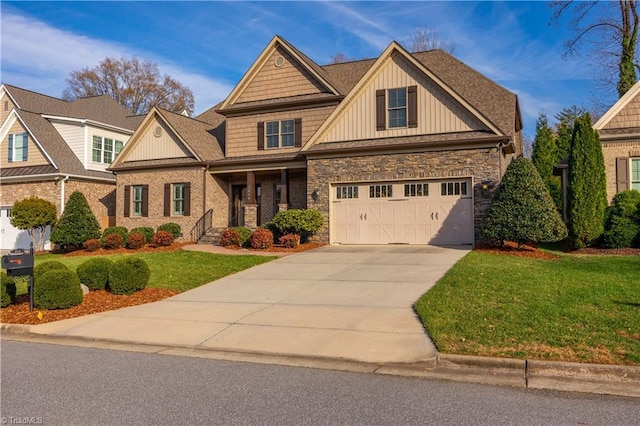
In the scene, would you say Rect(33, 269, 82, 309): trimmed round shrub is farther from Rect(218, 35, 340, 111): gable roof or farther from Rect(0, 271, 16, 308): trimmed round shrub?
Rect(218, 35, 340, 111): gable roof

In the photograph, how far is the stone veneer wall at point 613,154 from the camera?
55.8ft

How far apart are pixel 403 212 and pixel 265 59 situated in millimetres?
10075

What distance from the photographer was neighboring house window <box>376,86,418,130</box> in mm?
17750

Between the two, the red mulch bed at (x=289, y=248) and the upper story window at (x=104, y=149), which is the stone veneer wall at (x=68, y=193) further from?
the red mulch bed at (x=289, y=248)

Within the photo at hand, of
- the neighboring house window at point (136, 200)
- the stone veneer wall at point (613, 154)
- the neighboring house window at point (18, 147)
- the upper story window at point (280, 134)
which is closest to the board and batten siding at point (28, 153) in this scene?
the neighboring house window at point (18, 147)

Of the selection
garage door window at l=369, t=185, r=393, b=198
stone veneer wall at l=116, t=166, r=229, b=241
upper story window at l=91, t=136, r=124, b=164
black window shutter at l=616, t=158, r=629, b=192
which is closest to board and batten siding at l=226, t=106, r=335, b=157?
stone veneer wall at l=116, t=166, r=229, b=241

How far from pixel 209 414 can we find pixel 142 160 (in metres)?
20.9

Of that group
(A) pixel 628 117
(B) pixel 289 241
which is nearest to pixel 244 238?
(B) pixel 289 241

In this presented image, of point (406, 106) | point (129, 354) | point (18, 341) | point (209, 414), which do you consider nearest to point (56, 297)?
point (18, 341)

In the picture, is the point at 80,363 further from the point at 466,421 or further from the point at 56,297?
the point at 466,421

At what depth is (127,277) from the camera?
1061 centimetres

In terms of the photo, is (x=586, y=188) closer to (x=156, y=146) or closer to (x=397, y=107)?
(x=397, y=107)

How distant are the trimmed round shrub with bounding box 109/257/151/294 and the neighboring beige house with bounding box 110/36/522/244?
8785 mm

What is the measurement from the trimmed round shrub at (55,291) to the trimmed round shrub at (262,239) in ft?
27.4
